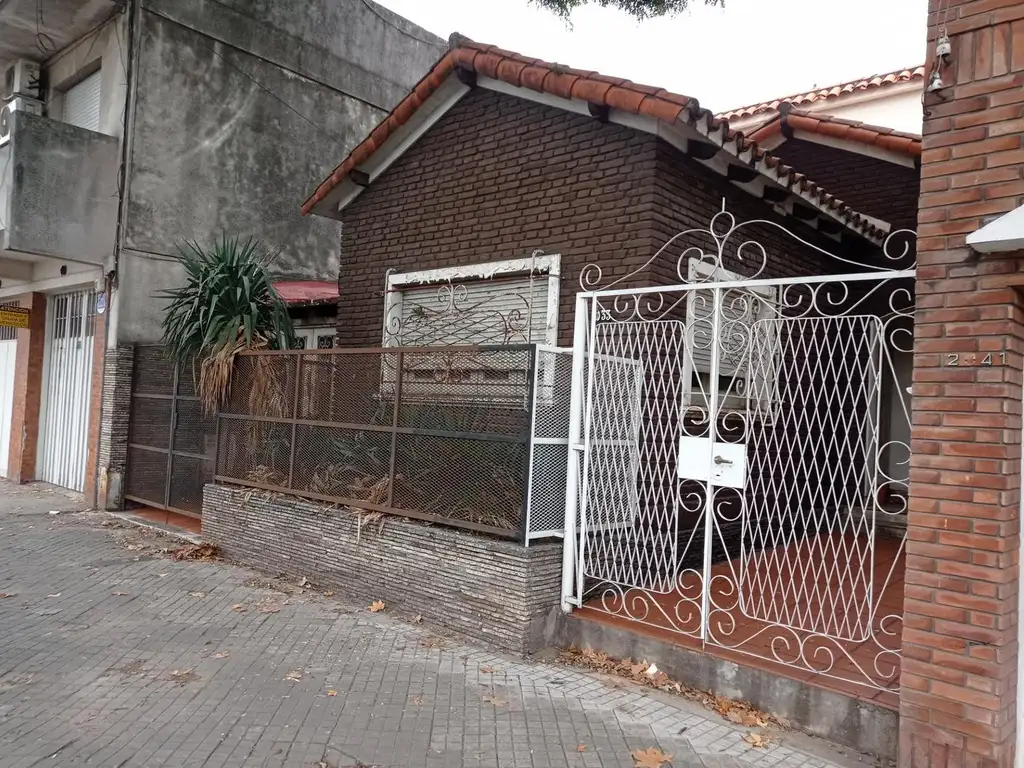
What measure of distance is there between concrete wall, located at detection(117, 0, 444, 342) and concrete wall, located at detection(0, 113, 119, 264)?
0.34 meters

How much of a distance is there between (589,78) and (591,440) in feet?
9.65

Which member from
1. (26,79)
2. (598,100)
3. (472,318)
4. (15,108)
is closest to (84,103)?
(15,108)

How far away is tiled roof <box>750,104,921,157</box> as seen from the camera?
319 inches

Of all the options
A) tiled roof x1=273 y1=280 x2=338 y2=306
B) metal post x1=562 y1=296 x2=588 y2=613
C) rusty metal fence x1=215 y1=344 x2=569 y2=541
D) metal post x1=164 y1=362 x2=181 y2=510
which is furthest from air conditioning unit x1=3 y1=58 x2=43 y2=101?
metal post x1=562 y1=296 x2=588 y2=613

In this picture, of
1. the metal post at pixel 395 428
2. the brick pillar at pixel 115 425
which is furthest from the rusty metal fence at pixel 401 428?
the brick pillar at pixel 115 425

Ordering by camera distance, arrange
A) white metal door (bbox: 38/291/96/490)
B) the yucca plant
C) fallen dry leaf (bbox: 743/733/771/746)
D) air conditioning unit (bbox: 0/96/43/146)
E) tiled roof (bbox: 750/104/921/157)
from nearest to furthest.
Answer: fallen dry leaf (bbox: 743/733/771/746) < the yucca plant < tiled roof (bbox: 750/104/921/157) < air conditioning unit (bbox: 0/96/43/146) < white metal door (bbox: 38/291/96/490)

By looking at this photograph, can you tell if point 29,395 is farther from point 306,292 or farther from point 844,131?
point 844,131

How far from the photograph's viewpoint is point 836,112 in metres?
13.0

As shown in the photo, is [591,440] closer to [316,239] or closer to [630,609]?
[630,609]

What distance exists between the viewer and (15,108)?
10.5m

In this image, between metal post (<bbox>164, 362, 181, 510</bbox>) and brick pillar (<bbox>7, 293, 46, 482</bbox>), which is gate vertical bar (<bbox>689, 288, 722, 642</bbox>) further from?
brick pillar (<bbox>7, 293, 46, 482</bbox>)

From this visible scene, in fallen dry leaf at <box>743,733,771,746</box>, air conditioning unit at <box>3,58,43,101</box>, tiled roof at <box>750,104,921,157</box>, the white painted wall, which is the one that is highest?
the white painted wall

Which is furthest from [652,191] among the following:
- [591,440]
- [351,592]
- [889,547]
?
[889,547]

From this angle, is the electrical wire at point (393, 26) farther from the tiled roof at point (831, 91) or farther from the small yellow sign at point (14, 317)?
the small yellow sign at point (14, 317)
